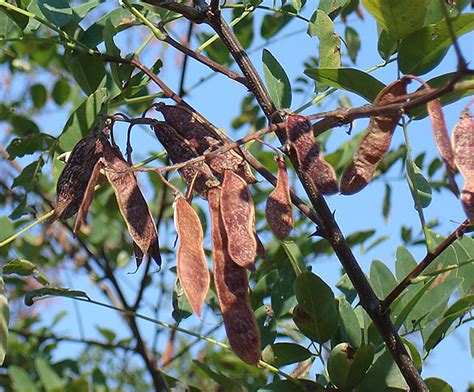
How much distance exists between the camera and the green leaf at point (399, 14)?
2.71 feet

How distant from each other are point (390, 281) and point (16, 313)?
1213 millimetres

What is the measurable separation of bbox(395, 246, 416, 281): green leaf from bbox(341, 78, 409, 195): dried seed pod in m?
0.31

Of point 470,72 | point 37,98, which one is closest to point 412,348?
point 470,72

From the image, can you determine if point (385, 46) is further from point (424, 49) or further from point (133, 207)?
point (133, 207)

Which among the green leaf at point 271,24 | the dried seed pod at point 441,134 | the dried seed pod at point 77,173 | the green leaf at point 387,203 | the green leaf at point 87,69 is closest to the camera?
the dried seed pod at point 441,134

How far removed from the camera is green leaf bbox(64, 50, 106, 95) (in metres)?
1.12

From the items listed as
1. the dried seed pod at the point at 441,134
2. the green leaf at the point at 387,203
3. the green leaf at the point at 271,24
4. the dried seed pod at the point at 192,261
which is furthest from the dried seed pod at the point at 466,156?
the green leaf at the point at 387,203

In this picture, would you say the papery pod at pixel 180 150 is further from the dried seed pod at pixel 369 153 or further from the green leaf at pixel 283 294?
the green leaf at pixel 283 294

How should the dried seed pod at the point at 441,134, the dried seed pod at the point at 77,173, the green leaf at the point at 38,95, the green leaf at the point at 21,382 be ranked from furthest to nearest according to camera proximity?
the green leaf at the point at 38,95 < the green leaf at the point at 21,382 < the dried seed pod at the point at 77,173 < the dried seed pod at the point at 441,134

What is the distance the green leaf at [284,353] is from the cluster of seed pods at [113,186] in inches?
8.2

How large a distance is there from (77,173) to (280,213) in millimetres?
236

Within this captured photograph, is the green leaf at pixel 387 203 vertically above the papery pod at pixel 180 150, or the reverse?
the green leaf at pixel 387 203

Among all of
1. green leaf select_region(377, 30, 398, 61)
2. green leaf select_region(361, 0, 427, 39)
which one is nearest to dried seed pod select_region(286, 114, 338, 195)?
green leaf select_region(361, 0, 427, 39)

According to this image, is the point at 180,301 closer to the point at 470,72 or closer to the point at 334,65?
the point at 334,65
